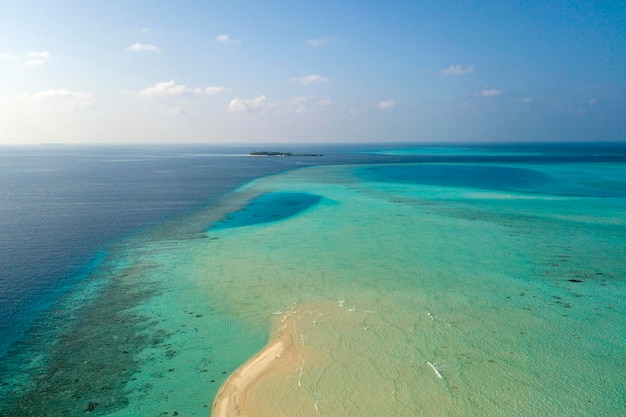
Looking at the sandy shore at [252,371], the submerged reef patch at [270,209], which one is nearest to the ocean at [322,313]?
the sandy shore at [252,371]

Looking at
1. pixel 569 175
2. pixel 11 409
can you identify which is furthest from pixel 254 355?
pixel 569 175

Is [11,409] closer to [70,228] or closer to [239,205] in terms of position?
[70,228]

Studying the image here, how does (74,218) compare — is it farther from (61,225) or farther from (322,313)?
(322,313)

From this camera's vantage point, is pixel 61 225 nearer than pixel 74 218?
Yes

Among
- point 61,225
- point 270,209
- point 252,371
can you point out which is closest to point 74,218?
point 61,225

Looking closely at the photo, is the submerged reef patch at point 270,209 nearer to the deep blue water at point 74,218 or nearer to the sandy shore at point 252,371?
the deep blue water at point 74,218
